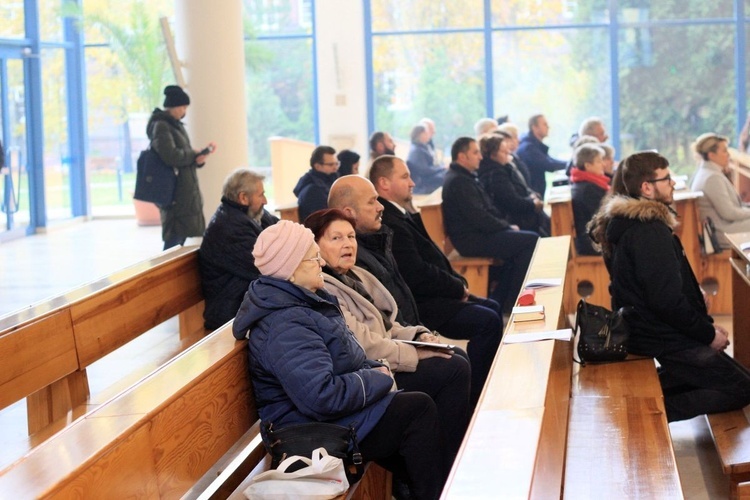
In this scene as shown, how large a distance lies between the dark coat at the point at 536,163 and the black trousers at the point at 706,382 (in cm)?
702

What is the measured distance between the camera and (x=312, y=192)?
8125 mm

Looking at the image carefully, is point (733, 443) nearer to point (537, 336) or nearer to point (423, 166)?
point (537, 336)

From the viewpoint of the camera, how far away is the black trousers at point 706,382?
453 cm

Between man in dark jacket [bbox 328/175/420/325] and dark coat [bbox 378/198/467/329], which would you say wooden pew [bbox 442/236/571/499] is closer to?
man in dark jacket [bbox 328/175/420/325]

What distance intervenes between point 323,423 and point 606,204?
6.27 feet

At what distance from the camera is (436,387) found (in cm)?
418

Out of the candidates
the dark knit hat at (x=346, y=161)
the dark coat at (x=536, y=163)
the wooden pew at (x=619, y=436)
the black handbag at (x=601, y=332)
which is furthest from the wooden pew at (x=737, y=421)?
the dark coat at (x=536, y=163)

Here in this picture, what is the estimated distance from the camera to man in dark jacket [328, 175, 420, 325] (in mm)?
4867

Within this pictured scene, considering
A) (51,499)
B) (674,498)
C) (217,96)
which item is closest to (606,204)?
(674,498)

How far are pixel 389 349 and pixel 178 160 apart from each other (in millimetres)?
4897

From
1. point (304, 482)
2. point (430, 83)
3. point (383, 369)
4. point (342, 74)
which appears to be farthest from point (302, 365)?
point (430, 83)

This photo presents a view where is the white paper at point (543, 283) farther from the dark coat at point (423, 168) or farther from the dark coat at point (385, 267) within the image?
the dark coat at point (423, 168)

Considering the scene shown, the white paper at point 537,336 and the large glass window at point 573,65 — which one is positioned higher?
the large glass window at point 573,65

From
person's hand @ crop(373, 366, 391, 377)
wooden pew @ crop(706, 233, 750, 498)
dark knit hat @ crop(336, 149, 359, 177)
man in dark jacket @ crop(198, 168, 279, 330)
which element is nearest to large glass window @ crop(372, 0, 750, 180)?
dark knit hat @ crop(336, 149, 359, 177)
